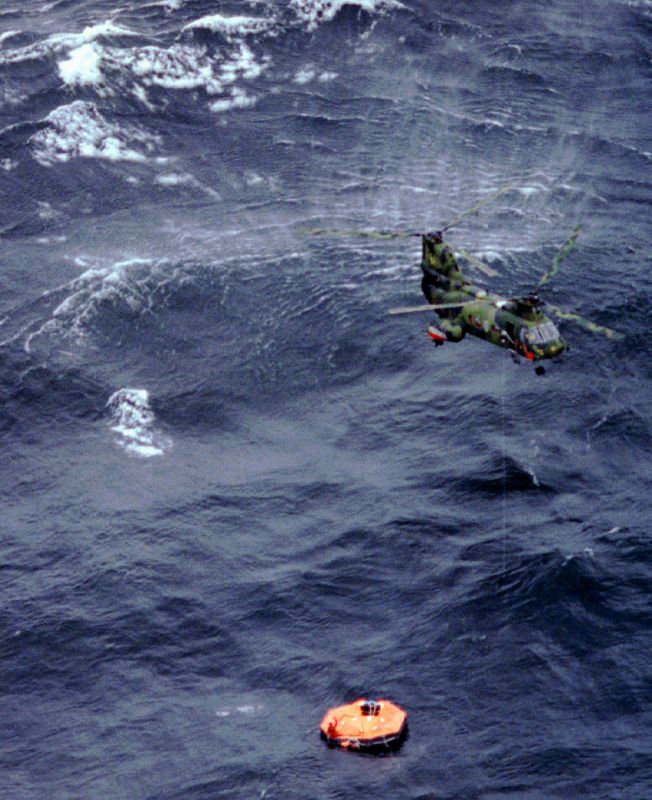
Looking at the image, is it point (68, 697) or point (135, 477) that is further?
point (135, 477)

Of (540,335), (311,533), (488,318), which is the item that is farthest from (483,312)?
(311,533)

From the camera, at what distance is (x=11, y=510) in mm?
173625

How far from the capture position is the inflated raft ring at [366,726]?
141500 mm

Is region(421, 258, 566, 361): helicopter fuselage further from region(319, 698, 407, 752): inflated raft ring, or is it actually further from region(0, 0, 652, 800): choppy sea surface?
region(319, 698, 407, 752): inflated raft ring

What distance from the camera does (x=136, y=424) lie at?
182 metres

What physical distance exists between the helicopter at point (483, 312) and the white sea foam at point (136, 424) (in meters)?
34.6

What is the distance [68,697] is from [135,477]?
3037cm

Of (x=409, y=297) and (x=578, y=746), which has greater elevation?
(x=409, y=297)

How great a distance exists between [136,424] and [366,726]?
5359 centimetres

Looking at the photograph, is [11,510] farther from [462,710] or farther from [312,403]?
[462,710]

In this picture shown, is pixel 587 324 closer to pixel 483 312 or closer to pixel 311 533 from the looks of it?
pixel 483 312

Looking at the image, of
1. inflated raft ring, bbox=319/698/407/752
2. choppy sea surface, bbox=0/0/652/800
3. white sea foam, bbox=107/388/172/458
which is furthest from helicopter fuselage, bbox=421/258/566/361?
inflated raft ring, bbox=319/698/407/752

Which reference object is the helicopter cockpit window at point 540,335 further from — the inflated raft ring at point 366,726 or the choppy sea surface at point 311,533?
the inflated raft ring at point 366,726

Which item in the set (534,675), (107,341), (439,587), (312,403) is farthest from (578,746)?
(107,341)
